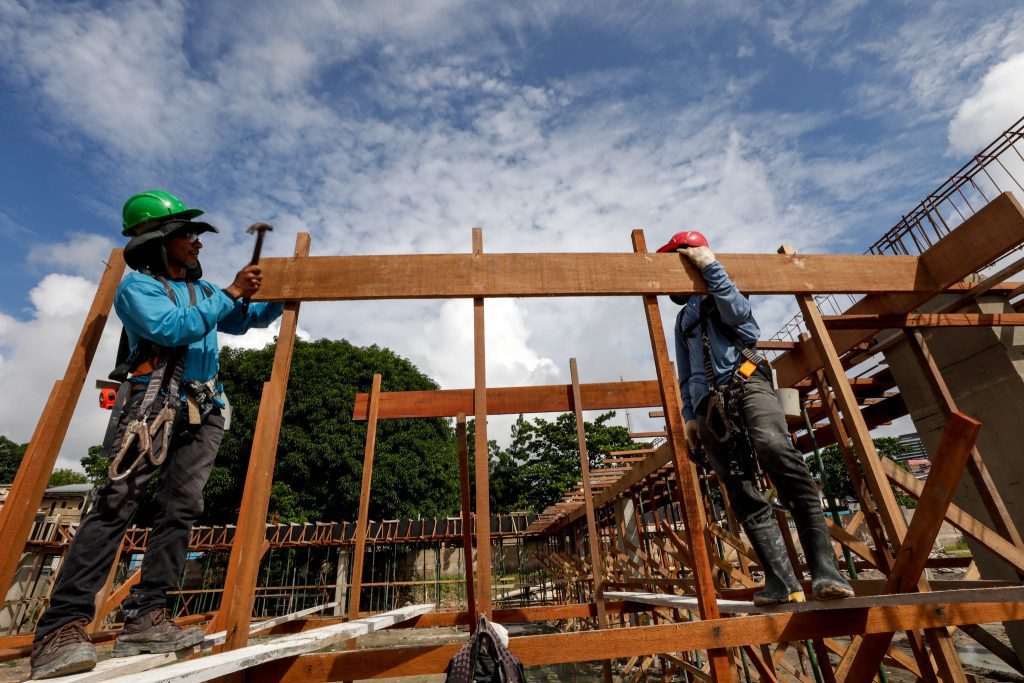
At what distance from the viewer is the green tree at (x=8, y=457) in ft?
149

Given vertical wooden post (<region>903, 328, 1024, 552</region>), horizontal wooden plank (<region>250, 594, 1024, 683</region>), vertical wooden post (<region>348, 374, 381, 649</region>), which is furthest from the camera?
vertical wooden post (<region>348, 374, 381, 649</region>)

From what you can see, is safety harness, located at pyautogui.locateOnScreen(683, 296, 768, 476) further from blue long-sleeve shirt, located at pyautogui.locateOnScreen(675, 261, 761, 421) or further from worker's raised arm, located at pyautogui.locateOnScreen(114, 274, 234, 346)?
worker's raised arm, located at pyautogui.locateOnScreen(114, 274, 234, 346)

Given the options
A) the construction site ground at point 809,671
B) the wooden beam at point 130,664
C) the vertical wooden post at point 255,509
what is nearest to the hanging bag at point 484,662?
the vertical wooden post at point 255,509

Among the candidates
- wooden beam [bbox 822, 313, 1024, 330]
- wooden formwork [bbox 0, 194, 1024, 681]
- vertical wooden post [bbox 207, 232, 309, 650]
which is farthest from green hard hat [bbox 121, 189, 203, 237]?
wooden beam [bbox 822, 313, 1024, 330]

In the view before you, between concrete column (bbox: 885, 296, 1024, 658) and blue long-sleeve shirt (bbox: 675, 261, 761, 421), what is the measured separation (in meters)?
3.99

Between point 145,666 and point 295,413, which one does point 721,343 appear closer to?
point 145,666

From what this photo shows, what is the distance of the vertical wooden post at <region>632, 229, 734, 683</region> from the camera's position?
2084 mm

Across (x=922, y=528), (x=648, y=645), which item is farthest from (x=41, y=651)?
(x=922, y=528)

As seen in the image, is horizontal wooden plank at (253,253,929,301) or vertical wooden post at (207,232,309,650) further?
horizontal wooden plank at (253,253,929,301)

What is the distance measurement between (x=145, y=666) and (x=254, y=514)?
0.67 meters

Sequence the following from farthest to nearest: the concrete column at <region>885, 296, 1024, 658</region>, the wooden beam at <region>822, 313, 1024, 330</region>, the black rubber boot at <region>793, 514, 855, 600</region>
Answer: the concrete column at <region>885, 296, 1024, 658</region> < the wooden beam at <region>822, 313, 1024, 330</region> < the black rubber boot at <region>793, 514, 855, 600</region>

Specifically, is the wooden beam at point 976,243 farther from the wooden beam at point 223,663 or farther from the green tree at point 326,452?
the green tree at point 326,452

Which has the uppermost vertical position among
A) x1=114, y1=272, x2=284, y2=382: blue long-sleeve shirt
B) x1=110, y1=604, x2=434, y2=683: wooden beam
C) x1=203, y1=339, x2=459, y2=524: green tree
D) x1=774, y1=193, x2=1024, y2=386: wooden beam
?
x1=203, y1=339, x2=459, y2=524: green tree

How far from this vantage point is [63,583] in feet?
6.80
